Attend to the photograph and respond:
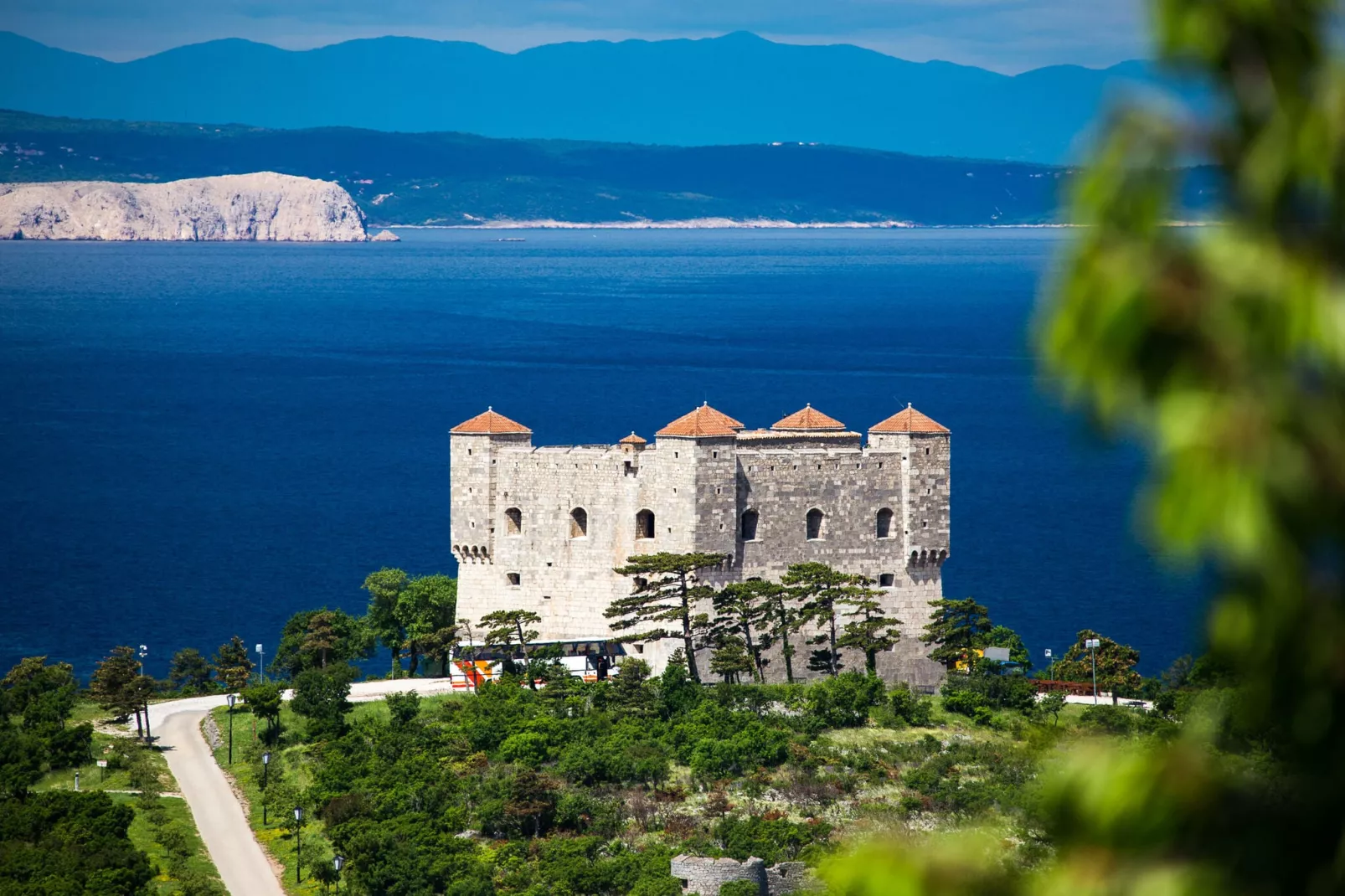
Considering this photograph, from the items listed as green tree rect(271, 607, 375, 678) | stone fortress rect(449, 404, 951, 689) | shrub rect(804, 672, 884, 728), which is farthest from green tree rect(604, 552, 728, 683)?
green tree rect(271, 607, 375, 678)

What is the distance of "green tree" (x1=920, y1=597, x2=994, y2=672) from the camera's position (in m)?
51.0

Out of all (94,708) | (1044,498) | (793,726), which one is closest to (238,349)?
(1044,498)

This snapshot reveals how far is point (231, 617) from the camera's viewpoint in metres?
83.9

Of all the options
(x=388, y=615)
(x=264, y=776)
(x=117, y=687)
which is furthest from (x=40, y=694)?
(x=388, y=615)

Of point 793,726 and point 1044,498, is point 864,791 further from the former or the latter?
point 1044,498

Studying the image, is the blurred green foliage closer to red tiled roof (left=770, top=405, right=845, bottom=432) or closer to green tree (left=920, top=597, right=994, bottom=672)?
green tree (left=920, top=597, right=994, bottom=672)

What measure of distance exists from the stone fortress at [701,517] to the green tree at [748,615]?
2.76 feet

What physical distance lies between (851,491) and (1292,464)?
154 feet

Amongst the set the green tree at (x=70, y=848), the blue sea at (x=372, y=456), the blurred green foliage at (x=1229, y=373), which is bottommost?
the blue sea at (x=372, y=456)

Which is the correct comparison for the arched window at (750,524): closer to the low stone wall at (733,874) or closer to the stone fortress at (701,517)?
the stone fortress at (701,517)

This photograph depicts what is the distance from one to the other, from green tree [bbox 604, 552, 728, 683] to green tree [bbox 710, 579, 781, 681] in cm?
37

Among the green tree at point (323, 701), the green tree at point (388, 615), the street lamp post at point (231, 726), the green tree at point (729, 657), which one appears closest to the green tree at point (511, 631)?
the green tree at point (323, 701)

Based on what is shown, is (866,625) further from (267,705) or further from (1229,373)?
(1229,373)

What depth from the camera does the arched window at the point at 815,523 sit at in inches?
2023
